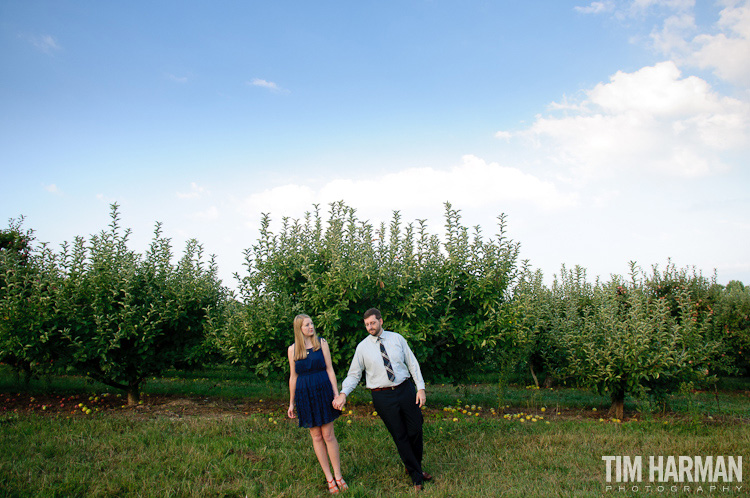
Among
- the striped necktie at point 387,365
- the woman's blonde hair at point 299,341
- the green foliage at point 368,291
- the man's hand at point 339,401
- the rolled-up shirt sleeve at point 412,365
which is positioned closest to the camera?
the man's hand at point 339,401

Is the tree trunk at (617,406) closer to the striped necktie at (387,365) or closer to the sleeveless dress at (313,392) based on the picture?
the striped necktie at (387,365)

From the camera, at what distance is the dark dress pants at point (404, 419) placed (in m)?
5.18

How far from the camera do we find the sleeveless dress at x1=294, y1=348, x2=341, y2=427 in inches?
196

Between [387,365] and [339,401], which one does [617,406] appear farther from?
[339,401]

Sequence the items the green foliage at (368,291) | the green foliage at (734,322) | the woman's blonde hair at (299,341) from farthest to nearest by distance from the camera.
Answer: the green foliage at (734,322) < the green foliage at (368,291) < the woman's blonde hair at (299,341)

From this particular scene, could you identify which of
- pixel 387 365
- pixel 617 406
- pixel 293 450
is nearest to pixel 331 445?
pixel 387 365

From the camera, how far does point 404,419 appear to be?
208 inches

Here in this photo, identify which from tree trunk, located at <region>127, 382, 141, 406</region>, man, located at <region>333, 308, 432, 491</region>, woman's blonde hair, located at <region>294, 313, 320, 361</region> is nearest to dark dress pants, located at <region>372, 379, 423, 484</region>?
man, located at <region>333, 308, 432, 491</region>

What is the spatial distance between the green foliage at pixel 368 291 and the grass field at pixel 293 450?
1.32 m

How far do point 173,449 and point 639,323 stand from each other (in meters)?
8.45

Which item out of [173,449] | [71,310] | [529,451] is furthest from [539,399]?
[71,310]

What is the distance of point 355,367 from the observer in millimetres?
5387

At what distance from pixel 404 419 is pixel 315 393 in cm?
111

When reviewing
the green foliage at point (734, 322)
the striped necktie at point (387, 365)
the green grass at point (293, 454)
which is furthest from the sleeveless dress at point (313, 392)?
the green foliage at point (734, 322)
